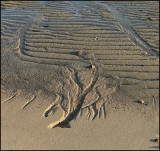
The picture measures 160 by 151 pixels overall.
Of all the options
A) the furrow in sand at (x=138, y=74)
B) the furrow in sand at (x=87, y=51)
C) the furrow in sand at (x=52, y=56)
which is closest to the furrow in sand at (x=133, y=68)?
the furrow in sand at (x=138, y=74)

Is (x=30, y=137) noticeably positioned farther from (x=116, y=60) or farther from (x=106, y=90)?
(x=116, y=60)

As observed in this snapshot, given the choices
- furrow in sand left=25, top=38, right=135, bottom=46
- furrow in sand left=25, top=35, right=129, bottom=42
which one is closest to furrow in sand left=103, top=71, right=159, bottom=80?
furrow in sand left=25, top=38, right=135, bottom=46

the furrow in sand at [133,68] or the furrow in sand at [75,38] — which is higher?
the furrow in sand at [75,38]

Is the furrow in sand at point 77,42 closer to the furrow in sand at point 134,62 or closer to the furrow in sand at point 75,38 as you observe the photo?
the furrow in sand at point 75,38

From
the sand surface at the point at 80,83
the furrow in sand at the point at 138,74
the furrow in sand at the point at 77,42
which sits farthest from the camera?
the furrow in sand at the point at 77,42

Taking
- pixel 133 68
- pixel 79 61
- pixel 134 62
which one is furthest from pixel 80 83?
pixel 134 62

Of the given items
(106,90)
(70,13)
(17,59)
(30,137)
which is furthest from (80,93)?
(70,13)

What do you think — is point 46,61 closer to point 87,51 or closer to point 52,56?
point 52,56

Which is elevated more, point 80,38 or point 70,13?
point 70,13
